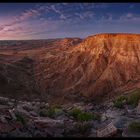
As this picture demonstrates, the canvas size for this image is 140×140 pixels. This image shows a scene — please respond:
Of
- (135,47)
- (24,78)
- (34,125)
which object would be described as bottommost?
(24,78)

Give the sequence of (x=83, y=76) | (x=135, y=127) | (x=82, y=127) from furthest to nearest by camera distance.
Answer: (x=83, y=76) → (x=82, y=127) → (x=135, y=127)

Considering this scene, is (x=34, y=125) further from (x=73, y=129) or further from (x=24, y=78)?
(x=24, y=78)

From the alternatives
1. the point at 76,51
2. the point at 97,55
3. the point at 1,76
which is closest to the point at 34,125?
the point at 1,76

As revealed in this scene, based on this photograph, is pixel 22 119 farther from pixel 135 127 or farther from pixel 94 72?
pixel 94 72

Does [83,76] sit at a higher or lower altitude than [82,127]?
lower

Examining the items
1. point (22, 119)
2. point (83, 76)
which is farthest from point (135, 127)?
point (83, 76)

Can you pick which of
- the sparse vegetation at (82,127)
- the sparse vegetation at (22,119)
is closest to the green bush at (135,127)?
the sparse vegetation at (82,127)

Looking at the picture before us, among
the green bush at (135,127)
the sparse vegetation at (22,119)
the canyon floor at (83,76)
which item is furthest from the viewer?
the canyon floor at (83,76)

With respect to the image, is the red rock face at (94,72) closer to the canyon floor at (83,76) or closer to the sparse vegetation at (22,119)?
the canyon floor at (83,76)
